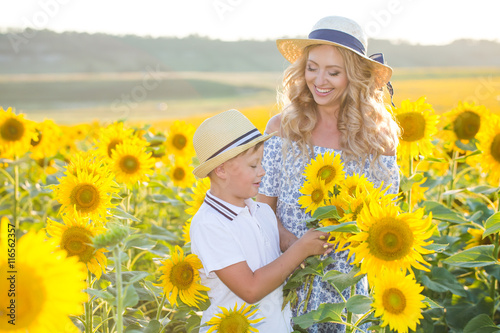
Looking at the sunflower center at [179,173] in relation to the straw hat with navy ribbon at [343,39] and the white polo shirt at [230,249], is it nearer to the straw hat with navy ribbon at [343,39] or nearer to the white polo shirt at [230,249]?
the straw hat with navy ribbon at [343,39]

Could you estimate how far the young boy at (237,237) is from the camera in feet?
6.52

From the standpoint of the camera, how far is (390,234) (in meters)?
1.60

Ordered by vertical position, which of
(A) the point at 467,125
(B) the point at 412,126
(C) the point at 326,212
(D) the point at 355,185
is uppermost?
(A) the point at 467,125

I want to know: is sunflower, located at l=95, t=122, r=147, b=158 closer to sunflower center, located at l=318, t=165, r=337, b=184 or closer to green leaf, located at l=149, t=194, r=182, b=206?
green leaf, located at l=149, t=194, r=182, b=206

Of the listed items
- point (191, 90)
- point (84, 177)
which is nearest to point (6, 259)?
point (84, 177)

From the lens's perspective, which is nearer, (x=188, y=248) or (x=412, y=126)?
(x=188, y=248)

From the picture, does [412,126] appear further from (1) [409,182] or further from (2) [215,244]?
(2) [215,244]

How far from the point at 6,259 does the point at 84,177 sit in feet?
4.46

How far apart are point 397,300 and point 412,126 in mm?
1481

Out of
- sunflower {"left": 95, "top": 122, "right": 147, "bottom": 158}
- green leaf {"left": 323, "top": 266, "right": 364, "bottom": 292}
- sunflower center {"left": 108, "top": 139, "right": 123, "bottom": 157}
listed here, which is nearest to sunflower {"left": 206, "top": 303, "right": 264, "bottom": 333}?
green leaf {"left": 323, "top": 266, "right": 364, "bottom": 292}

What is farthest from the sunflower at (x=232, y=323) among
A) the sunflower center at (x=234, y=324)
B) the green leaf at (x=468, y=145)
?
the green leaf at (x=468, y=145)

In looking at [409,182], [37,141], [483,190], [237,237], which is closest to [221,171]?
[237,237]

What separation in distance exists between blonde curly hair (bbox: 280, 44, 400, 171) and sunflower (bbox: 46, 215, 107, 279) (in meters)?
1.11

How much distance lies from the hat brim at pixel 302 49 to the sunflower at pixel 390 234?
4.02 ft
